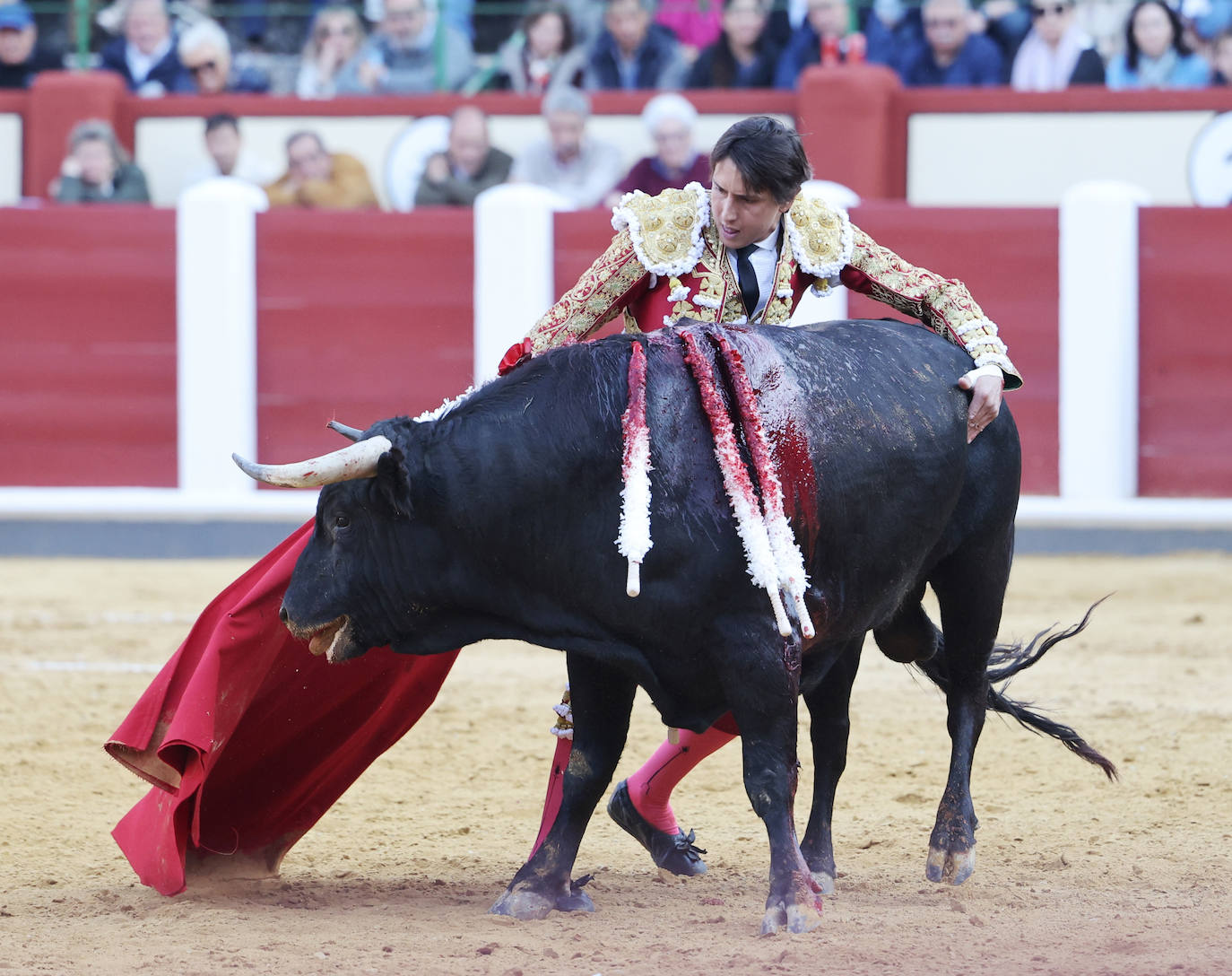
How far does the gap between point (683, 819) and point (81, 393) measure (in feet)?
16.7

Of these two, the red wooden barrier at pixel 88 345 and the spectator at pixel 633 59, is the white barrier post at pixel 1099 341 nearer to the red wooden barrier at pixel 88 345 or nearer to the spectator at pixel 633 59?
the spectator at pixel 633 59

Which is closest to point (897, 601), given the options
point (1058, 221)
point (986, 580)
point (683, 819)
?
point (986, 580)

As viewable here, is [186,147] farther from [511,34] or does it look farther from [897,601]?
[897,601]

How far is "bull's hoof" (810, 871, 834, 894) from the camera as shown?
3.20m

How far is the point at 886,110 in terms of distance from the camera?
830cm

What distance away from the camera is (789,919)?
9.30 feet

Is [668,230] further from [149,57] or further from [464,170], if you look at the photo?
[149,57]

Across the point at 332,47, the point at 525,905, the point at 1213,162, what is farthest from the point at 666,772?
the point at 332,47

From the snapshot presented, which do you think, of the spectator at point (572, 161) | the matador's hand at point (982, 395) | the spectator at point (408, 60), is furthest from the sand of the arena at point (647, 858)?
the spectator at point (408, 60)

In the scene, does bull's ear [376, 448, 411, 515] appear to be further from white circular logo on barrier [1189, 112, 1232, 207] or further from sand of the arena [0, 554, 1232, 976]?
white circular logo on barrier [1189, 112, 1232, 207]

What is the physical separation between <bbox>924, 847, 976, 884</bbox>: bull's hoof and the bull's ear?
1149 millimetres

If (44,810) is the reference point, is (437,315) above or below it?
above

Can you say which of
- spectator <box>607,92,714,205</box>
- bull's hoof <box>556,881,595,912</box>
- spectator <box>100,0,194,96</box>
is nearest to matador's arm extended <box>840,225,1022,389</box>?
bull's hoof <box>556,881,595,912</box>

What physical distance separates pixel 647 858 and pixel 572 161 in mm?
5069
